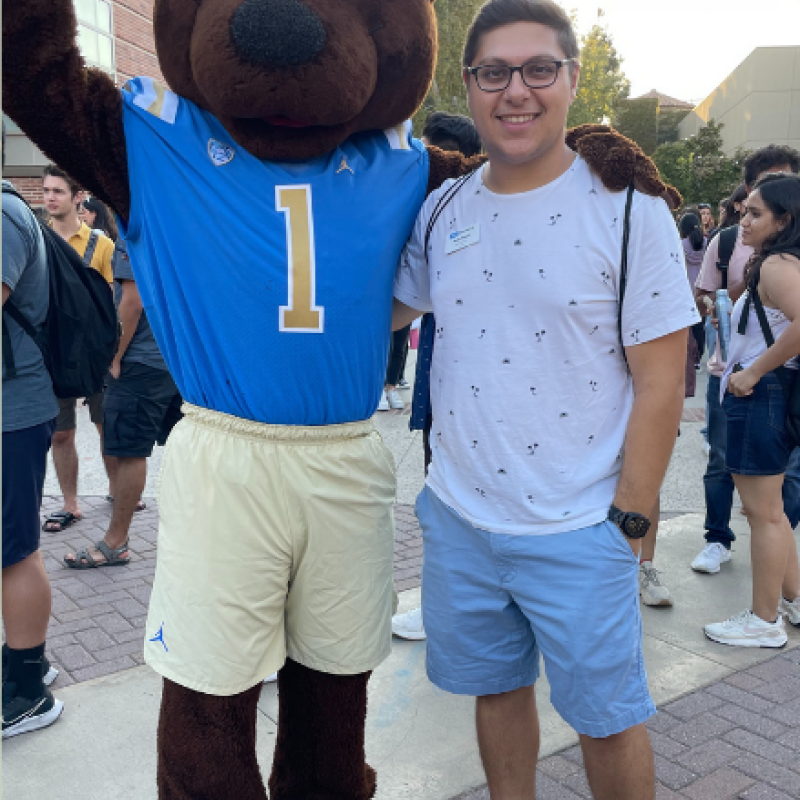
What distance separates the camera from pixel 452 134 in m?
3.71

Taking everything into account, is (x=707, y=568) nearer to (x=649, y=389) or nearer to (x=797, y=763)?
(x=797, y=763)

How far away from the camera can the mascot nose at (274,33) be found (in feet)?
6.05

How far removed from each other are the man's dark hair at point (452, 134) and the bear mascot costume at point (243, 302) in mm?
1528

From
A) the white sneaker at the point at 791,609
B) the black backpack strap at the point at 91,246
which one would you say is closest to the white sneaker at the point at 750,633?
the white sneaker at the point at 791,609

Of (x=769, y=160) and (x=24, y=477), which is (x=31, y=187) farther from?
(x=24, y=477)

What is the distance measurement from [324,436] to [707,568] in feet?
10.3

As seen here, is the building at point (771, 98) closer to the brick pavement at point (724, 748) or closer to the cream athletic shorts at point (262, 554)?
the brick pavement at point (724, 748)

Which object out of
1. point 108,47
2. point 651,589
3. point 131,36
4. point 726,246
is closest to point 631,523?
point 651,589

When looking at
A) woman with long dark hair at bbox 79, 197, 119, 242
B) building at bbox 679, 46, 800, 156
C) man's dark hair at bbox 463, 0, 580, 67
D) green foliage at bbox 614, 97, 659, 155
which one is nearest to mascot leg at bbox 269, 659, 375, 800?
man's dark hair at bbox 463, 0, 580, 67

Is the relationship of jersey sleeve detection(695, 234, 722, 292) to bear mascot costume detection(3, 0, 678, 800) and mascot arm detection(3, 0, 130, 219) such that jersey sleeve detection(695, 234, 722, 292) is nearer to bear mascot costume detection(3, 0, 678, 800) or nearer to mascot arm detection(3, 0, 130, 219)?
bear mascot costume detection(3, 0, 678, 800)

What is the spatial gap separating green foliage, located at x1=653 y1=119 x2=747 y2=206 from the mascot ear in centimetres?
1819

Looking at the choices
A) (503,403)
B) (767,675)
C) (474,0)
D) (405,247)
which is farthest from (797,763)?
(474,0)

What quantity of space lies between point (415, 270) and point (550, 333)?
44 centimetres

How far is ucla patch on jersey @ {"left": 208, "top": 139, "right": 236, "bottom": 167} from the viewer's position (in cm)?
204
